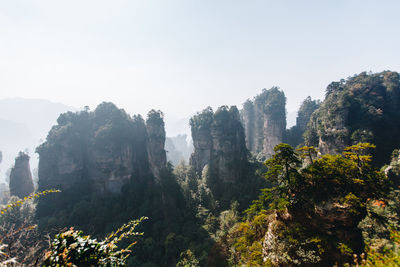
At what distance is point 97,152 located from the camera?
39562 mm

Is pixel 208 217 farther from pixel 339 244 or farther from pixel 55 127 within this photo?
pixel 55 127

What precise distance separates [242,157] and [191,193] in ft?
45.5

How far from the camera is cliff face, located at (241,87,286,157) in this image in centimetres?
5597

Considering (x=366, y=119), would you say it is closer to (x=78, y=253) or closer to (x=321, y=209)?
(x=321, y=209)

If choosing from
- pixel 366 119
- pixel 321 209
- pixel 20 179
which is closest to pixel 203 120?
pixel 366 119

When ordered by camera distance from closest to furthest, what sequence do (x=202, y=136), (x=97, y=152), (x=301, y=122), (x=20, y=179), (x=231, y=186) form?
(x=231, y=186), (x=97, y=152), (x=202, y=136), (x=20, y=179), (x=301, y=122)

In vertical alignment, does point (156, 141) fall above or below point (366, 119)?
below

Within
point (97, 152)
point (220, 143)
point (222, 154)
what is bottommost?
point (222, 154)

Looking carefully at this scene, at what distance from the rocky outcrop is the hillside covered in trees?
249mm

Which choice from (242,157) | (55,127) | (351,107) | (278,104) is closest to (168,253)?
(242,157)

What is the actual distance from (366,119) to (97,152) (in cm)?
5140

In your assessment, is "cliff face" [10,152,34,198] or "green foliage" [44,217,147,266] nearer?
"green foliage" [44,217,147,266]

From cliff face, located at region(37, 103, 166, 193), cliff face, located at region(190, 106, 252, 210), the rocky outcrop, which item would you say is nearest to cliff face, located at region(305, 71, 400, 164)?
cliff face, located at region(190, 106, 252, 210)

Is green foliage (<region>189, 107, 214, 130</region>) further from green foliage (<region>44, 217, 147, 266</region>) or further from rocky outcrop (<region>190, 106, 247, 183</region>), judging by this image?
green foliage (<region>44, 217, 147, 266</region>)
